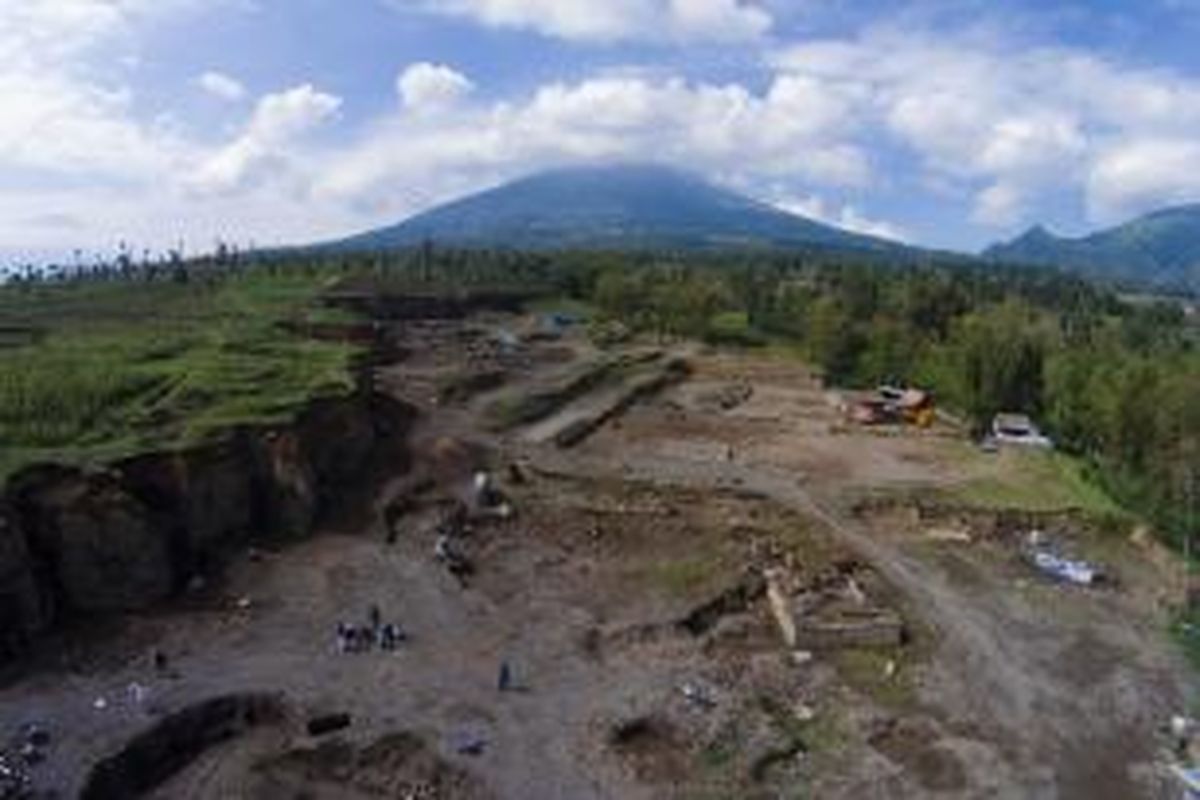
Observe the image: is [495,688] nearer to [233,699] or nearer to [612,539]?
[233,699]

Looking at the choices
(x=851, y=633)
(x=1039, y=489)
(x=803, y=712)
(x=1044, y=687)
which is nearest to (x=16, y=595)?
(x=803, y=712)

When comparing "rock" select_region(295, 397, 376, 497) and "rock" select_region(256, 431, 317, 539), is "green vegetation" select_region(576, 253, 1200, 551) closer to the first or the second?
"rock" select_region(295, 397, 376, 497)

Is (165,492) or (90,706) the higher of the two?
(165,492)

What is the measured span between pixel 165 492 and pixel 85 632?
27.3 feet

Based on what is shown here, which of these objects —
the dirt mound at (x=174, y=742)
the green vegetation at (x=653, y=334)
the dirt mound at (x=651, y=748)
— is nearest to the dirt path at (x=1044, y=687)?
the dirt mound at (x=651, y=748)

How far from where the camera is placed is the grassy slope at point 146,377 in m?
59.4

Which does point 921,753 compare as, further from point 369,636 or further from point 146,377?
point 146,377

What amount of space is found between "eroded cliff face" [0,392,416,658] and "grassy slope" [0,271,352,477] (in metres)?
1.27

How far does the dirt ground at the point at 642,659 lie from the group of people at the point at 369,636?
40 cm

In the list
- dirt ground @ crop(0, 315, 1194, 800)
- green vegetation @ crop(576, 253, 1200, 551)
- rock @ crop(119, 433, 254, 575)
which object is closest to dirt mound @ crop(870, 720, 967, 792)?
dirt ground @ crop(0, 315, 1194, 800)

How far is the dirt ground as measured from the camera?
42031mm

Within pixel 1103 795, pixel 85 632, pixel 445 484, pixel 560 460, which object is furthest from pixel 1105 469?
pixel 85 632

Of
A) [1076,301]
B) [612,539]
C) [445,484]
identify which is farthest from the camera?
[1076,301]

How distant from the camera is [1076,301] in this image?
199000 millimetres
